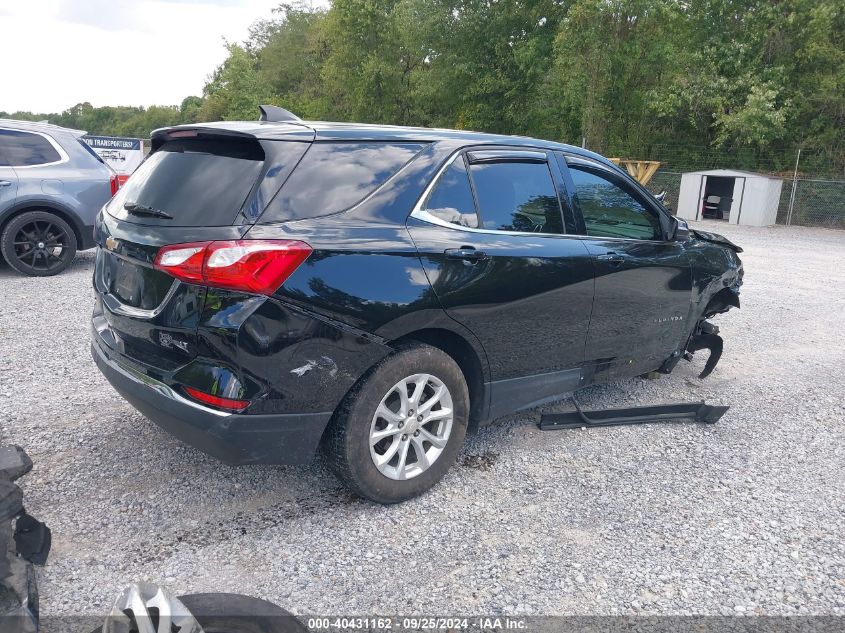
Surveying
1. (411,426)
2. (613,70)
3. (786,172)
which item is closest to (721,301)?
(411,426)

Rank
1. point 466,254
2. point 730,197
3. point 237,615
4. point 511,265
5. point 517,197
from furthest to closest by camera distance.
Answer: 1. point 730,197
2. point 517,197
3. point 511,265
4. point 466,254
5. point 237,615

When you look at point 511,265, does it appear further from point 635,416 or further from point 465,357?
point 635,416

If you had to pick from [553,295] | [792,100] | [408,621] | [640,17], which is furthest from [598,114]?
[408,621]

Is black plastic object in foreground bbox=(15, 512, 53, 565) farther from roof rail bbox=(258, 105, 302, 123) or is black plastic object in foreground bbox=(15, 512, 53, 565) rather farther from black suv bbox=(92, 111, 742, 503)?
roof rail bbox=(258, 105, 302, 123)

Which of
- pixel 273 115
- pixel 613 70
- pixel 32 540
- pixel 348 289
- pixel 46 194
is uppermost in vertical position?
pixel 613 70

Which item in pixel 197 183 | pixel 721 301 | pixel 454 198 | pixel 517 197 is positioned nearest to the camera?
pixel 197 183

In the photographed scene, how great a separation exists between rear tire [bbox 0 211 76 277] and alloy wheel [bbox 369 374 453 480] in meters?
6.95

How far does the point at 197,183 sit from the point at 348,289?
88 centimetres

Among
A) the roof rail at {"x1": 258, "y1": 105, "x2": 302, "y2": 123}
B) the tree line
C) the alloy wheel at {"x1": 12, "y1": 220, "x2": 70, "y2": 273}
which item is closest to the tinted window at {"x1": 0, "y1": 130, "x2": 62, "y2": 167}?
the alloy wheel at {"x1": 12, "y1": 220, "x2": 70, "y2": 273}

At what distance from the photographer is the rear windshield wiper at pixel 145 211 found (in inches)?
121

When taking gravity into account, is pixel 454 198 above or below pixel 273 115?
below

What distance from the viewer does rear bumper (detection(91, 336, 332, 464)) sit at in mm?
2816

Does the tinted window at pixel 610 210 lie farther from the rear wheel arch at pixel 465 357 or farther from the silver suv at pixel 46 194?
the silver suv at pixel 46 194

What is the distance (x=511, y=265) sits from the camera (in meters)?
3.60
